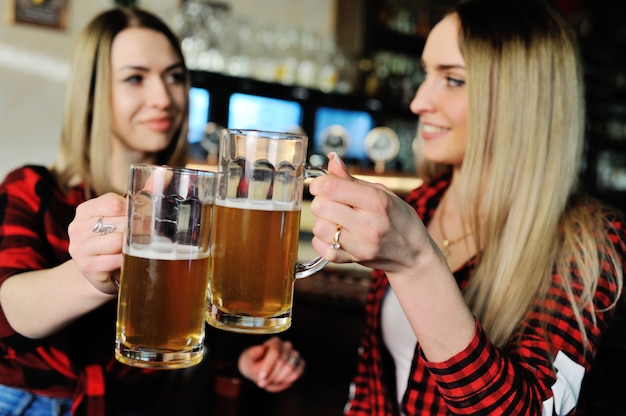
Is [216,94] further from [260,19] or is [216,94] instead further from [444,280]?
[444,280]

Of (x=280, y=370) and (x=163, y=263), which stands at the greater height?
(x=163, y=263)

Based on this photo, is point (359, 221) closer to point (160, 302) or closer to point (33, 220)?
point (160, 302)

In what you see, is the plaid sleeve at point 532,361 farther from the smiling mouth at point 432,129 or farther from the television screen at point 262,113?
the television screen at point 262,113

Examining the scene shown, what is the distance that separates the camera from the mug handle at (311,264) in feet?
2.89

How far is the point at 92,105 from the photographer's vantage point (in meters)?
1.81

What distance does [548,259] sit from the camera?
1.37 m

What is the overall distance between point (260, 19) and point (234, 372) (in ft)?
11.6

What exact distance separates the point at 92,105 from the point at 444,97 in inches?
35.9

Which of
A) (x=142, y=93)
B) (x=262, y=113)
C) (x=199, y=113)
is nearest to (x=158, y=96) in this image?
(x=142, y=93)

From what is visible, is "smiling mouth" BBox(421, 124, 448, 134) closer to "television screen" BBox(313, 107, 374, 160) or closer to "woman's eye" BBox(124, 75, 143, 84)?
"woman's eye" BBox(124, 75, 143, 84)

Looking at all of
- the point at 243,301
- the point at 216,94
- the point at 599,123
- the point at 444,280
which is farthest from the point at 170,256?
the point at 599,123

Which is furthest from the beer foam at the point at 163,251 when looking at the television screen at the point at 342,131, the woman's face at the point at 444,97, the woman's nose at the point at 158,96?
the television screen at the point at 342,131

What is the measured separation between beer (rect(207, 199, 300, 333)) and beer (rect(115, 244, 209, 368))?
3cm

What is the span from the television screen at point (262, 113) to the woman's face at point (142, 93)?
2501mm
